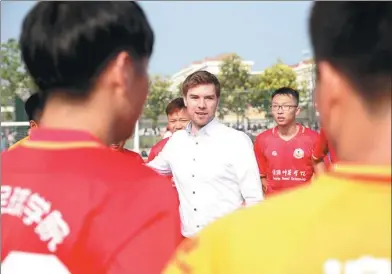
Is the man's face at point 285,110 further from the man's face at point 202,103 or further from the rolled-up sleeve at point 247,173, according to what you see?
the rolled-up sleeve at point 247,173

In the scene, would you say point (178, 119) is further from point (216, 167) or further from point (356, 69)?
point (356, 69)

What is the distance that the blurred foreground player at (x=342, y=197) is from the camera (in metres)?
1.02

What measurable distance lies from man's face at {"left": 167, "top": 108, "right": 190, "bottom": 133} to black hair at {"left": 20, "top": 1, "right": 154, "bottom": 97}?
185 inches

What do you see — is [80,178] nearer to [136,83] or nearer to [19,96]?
[136,83]

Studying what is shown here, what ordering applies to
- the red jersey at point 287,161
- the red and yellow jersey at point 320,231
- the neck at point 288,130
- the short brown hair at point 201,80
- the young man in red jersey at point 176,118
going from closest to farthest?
the red and yellow jersey at point 320,231 < the short brown hair at point 201,80 < the young man in red jersey at point 176,118 < the red jersey at point 287,161 < the neck at point 288,130

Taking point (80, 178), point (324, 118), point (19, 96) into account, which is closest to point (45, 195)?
point (80, 178)

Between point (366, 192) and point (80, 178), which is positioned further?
point (80, 178)

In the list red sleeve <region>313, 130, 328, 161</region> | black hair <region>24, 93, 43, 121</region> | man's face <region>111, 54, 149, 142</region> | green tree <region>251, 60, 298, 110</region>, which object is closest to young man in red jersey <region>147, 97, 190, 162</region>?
red sleeve <region>313, 130, 328, 161</region>

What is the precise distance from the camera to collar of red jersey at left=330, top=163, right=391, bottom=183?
1024 mm

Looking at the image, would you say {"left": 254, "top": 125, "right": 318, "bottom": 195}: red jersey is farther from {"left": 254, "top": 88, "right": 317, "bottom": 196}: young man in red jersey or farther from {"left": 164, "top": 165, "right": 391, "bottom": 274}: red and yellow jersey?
{"left": 164, "top": 165, "right": 391, "bottom": 274}: red and yellow jersey

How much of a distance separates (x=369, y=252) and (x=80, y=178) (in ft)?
1.94

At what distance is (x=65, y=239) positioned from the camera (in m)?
1.27

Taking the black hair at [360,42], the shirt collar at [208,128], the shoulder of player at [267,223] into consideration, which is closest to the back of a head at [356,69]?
the black hair at [360,42]

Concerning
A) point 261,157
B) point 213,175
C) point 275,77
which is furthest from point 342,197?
point 275,77
